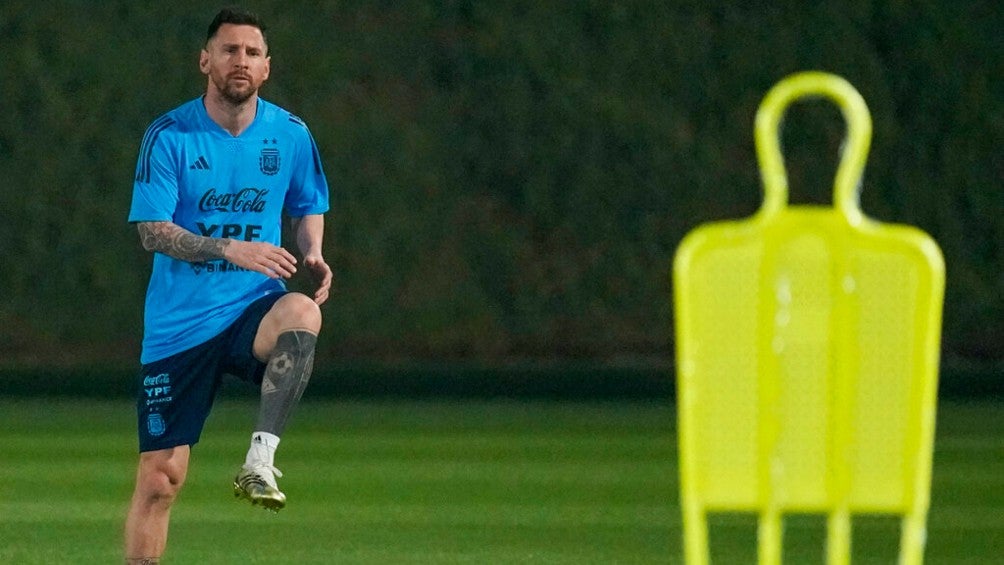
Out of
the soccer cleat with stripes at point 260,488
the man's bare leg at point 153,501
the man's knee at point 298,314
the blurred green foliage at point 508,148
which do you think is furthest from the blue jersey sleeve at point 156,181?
the blurred green foliage at point 508,148

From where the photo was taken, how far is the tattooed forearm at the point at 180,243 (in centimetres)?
585

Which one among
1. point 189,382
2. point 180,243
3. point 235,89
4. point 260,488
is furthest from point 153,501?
point 235,89

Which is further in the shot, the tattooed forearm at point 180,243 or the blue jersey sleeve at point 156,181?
the blue jersey sleeve at point 156,181

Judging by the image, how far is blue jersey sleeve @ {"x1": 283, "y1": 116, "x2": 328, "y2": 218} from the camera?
6445 millimetres

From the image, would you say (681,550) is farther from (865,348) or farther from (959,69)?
(959,69)

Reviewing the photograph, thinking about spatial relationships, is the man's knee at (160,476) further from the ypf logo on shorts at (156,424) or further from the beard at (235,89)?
the beard at (235,89)

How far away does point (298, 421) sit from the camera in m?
12.9

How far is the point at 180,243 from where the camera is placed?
5.92 m

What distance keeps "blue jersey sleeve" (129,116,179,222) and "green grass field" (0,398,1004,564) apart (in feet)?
5.96

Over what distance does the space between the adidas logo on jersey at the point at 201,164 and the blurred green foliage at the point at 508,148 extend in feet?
28.7

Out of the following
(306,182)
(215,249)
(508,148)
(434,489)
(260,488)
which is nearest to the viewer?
(260,488)

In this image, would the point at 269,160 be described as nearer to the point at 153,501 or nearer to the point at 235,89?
the point at 235,89

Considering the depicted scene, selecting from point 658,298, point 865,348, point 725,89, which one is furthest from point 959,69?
point 865,348

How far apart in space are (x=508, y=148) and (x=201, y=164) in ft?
29.2
